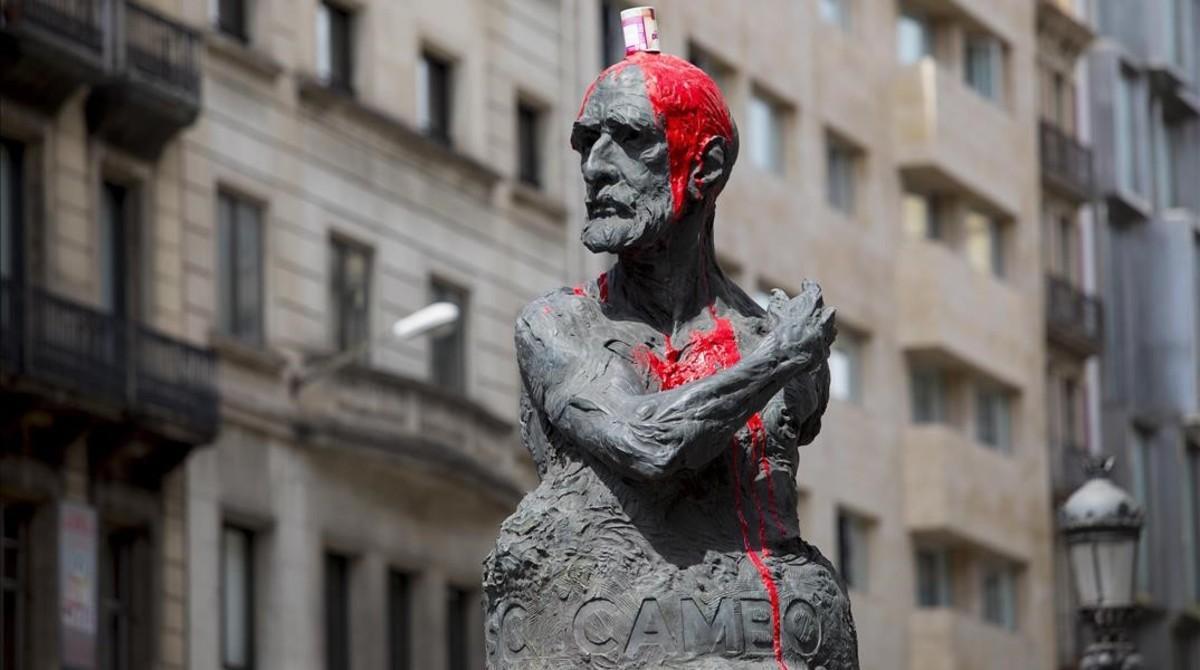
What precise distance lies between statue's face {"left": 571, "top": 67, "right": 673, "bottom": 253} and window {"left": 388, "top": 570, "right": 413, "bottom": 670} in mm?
40409

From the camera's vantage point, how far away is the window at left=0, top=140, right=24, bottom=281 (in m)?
39.9

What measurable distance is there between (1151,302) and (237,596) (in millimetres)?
33614

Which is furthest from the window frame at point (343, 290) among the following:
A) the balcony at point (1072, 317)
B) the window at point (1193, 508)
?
the window at point (1193, 508)

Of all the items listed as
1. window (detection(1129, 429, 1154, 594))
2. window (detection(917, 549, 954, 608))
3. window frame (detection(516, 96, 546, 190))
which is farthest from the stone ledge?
window (detection(1129, 429, 1154, 594))

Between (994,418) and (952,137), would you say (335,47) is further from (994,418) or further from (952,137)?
(994,418)

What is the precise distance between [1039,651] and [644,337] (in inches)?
2354

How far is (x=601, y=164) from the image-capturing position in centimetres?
796

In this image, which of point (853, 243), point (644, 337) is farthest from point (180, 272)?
point (644, 337)

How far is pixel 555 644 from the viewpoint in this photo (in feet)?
25.8

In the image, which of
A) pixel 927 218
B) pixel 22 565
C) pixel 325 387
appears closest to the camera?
pixel 22 565

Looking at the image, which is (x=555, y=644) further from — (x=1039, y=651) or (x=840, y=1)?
(x=1039, y=651)

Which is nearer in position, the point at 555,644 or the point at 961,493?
the point at 555,644

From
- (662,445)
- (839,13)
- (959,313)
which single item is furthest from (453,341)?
(662,445)

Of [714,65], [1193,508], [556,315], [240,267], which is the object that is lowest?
[556,315]
